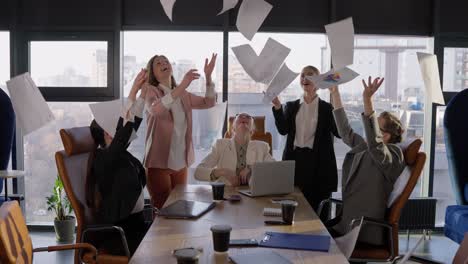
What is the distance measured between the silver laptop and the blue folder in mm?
720

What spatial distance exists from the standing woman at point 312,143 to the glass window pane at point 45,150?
7.30 feet

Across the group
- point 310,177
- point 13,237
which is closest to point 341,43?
point 310,177

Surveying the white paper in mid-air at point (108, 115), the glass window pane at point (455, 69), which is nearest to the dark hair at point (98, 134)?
the white paper in mid-air at point (108, 115)

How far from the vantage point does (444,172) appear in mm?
4992

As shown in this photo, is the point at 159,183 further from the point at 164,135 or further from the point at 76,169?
the point at 76,169

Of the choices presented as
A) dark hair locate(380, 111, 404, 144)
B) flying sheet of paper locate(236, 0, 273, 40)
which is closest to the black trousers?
dark hair locate(380, 111, 404, 144)

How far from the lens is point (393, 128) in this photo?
300cm

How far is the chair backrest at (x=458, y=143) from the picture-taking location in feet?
12.9

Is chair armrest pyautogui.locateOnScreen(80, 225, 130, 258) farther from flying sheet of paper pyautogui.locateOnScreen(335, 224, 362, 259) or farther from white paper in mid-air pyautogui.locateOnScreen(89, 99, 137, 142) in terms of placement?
flying sheet of paper pyautogui.locateOnScreen(335, 224, 362, 259)

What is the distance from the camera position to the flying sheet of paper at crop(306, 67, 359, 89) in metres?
3.22

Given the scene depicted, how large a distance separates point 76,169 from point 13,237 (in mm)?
911

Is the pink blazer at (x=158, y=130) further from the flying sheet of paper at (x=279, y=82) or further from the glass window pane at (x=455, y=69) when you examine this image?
the glass window pane at (x=455, y=69)

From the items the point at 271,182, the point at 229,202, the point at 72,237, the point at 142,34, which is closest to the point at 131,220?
→ the point at 229,202

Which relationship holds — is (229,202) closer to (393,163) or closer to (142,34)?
(393,163)
